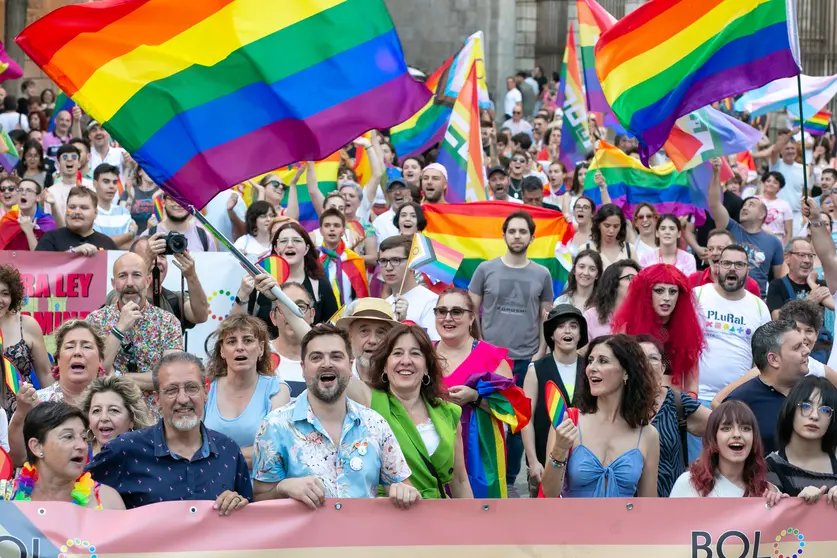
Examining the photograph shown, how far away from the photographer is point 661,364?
7691 mm

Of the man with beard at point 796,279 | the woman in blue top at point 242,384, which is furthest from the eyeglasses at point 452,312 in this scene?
the man with beard at point 796,279

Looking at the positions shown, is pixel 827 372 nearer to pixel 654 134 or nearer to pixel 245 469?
pixel 654 134

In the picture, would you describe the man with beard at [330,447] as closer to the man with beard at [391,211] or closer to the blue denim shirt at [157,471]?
the blue denim shirt at [157,471]

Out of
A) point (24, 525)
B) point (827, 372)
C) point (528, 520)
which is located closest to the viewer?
point (24, 525)

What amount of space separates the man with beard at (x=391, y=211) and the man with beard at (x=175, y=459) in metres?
6.57

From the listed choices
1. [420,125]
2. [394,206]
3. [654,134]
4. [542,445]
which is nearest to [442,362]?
[542,445]

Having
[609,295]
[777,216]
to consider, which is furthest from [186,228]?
[777,216]

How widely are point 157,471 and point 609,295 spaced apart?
4357 mm

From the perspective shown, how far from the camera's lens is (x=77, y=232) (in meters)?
11.0

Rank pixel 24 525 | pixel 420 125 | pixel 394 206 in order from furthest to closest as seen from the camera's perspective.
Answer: pixel 420 125 → pixel 394 206 → pixel 24 525

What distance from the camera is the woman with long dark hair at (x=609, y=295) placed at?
973 centimetres

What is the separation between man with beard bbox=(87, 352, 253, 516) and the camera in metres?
6.15

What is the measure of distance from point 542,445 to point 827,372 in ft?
5.51

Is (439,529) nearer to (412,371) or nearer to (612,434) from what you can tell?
(412,371)
